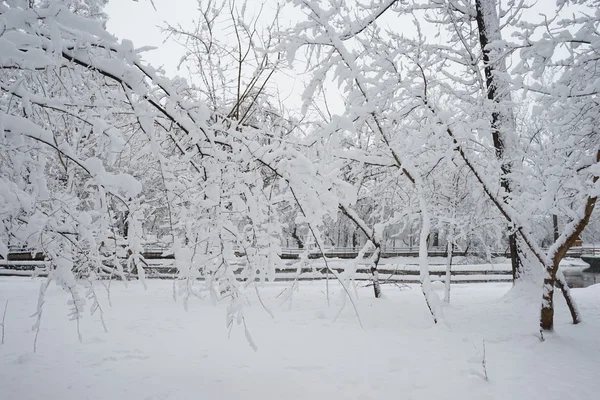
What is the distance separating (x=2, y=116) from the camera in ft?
7.20

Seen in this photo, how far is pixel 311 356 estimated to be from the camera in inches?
194

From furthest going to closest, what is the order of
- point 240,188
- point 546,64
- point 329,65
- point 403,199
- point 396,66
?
point 403,199 → point 396,66 → point 329,65 → point 546,64 → point 240,188

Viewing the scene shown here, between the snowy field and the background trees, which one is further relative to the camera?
the snowy field

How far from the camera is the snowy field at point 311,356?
389 cm

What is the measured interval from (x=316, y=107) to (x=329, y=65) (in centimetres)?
285

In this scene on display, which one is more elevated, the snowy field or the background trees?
the background trees

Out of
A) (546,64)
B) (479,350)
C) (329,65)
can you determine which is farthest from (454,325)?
(329,65)

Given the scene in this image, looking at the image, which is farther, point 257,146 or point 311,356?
point 311,356

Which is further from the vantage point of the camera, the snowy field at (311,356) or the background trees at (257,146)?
the snowy field at (311,356)

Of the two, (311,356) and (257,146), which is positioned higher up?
(257,146)

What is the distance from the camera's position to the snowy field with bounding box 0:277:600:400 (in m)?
3.89

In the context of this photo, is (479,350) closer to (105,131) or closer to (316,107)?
(105,131)

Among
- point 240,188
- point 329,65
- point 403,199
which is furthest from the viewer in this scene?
point 403,199

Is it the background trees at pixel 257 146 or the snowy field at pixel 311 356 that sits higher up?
the background trees at pixel 257 146
